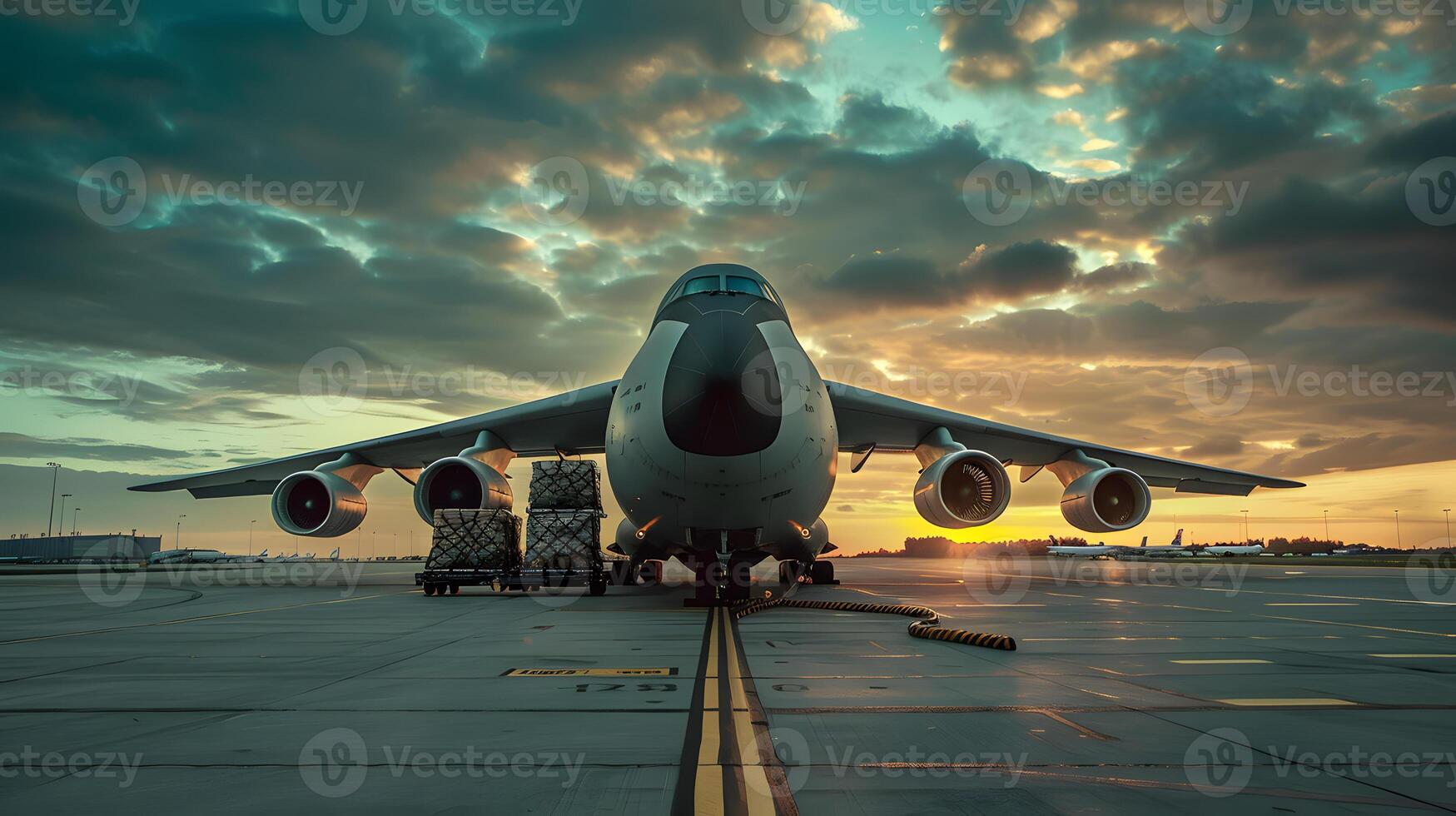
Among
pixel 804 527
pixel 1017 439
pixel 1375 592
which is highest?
pixel 1017 439

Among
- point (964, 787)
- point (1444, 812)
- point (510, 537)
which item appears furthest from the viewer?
point (510, 537)

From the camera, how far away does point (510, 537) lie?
19734 mm

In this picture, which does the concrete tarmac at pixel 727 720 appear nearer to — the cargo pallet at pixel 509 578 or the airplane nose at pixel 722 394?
the airplane nose at pixel 722 394

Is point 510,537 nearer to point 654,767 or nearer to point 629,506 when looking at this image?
point 629,506

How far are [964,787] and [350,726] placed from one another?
324 centimetres

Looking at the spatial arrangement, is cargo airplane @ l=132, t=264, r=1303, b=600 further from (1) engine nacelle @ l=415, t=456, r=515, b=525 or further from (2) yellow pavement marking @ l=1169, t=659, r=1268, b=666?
(2) yellow pavement marking @ l=1169, t=659, r=1268, b=666

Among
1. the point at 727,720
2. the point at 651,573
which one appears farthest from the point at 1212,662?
the point at 651,573

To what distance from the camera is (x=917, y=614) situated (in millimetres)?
11547

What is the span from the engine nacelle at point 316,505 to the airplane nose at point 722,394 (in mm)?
10854

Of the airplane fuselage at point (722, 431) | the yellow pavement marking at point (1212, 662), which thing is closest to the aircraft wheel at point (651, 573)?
the airplane fuselage at point (722, 431)

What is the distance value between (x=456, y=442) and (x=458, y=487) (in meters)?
2.55

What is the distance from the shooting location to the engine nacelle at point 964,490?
600 inches

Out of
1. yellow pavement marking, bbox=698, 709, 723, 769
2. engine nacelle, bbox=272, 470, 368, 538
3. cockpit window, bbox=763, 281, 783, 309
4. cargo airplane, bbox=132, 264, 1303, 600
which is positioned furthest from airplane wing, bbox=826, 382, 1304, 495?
yellow pavement marking, bbox=698, 709, 723, 769

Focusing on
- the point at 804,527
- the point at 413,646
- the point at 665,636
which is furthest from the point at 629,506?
the point at 413,646
